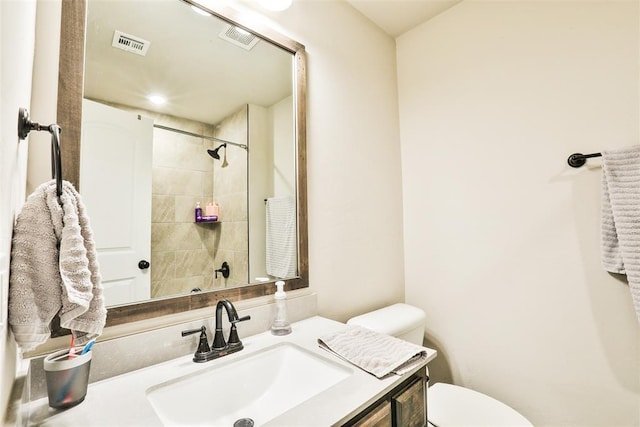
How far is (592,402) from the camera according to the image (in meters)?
1.16

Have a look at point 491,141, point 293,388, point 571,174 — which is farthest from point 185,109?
point 571,174

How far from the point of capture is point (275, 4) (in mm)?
1164

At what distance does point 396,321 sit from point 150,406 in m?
1.02

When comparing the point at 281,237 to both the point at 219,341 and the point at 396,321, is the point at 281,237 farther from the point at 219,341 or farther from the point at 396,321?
the point at 396,321

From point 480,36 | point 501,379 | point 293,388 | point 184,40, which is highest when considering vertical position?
point 480,36

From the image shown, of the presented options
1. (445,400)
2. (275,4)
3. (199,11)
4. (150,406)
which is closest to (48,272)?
(150,406)

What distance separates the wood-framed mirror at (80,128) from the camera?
765mm

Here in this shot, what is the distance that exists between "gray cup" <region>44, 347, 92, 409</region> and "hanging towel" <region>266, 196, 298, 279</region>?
0.65 m

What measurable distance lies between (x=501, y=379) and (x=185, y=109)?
1.79m

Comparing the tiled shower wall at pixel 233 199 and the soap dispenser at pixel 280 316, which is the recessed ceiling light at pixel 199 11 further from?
the soap dispenser at pixel 280 316

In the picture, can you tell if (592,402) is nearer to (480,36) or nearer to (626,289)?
(626,289)

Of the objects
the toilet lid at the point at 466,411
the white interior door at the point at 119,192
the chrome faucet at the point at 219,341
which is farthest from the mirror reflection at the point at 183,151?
Result: the toilet lid at the point at 466,411

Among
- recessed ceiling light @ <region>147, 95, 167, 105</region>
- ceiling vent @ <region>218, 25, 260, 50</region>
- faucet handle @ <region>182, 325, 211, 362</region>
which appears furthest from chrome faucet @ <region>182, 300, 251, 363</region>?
ceiling vent @ <region>218, 25, 260, 50</region>

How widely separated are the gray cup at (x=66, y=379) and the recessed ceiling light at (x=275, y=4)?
1.29 metres
